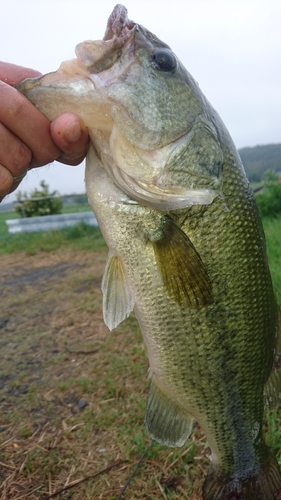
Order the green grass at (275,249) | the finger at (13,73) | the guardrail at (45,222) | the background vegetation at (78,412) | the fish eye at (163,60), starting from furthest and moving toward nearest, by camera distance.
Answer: the guardrail at (45,222) → the green grass at (275,249) → the background vegetation at (78,412) → the finger at (13,73) → the fish eye at (163,60)

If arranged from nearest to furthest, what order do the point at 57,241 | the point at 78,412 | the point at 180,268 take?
the point at 180,268 → the point at 78,412 → the point at 57,241

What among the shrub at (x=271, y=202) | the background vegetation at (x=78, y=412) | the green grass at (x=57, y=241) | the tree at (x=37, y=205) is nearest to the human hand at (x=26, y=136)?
the background vegetation at (x=78, y=412)

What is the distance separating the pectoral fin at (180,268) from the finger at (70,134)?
1.36ft

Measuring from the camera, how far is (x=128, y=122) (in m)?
1.53

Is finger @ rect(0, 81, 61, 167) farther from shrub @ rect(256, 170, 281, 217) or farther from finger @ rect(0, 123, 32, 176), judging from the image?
shrub @ rect(256, 170, 281, 217)

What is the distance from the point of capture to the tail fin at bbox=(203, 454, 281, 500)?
193 centimetres

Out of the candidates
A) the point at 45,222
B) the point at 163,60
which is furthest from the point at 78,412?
the point at 45,222

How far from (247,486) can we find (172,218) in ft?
4.10

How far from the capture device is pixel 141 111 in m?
1.55

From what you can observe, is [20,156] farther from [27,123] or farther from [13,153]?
[27,123]

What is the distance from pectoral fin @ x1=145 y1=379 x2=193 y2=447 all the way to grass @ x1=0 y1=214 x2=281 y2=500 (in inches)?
26.1

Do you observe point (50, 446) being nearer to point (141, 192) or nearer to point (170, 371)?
point (170, 371)

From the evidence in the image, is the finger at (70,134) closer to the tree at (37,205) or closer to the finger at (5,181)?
the finger at (5,181)

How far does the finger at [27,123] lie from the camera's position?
4.85 ft
